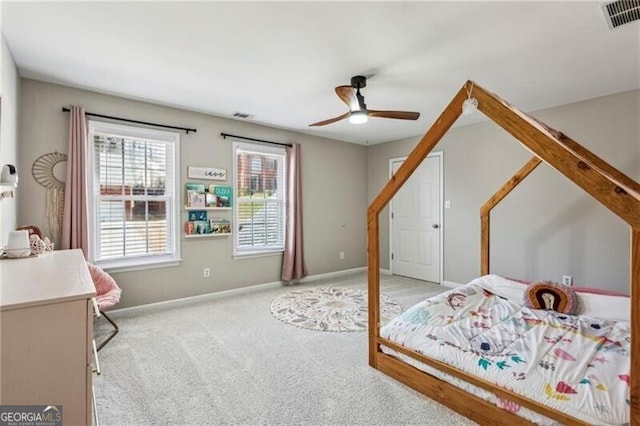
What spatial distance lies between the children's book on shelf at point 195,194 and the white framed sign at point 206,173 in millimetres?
108

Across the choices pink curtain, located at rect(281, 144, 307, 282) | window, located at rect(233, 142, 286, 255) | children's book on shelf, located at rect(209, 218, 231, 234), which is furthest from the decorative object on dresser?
pink curtain, located at rect(281, 144, 307, 282)

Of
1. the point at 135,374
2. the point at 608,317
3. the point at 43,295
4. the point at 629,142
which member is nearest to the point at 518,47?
the point at 629,142

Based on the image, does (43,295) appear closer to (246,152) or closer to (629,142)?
(246,152)

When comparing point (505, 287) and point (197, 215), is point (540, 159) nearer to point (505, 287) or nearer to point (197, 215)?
point (505, 287)

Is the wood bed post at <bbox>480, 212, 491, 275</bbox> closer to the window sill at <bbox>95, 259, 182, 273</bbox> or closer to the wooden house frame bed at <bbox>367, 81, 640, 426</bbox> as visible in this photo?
the wooden house frame bed at <bbox>367, 81, 640, 426</bbox>

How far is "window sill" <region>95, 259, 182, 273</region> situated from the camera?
339 centimetres

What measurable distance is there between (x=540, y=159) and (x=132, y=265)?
390cm

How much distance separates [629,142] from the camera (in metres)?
3.24

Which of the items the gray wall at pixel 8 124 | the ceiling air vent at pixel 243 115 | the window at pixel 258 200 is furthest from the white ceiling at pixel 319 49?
the window at pixel 258 200

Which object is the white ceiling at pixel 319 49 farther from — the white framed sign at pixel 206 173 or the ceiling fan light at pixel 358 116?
the white framed sign at pixel 206 173

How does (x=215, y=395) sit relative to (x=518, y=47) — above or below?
below

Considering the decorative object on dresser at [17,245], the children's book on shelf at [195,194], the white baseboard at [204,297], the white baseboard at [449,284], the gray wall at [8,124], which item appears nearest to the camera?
the decorative object on dresser at [17,245]

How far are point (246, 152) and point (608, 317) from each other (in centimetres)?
427

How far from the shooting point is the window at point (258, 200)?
4457 mm
